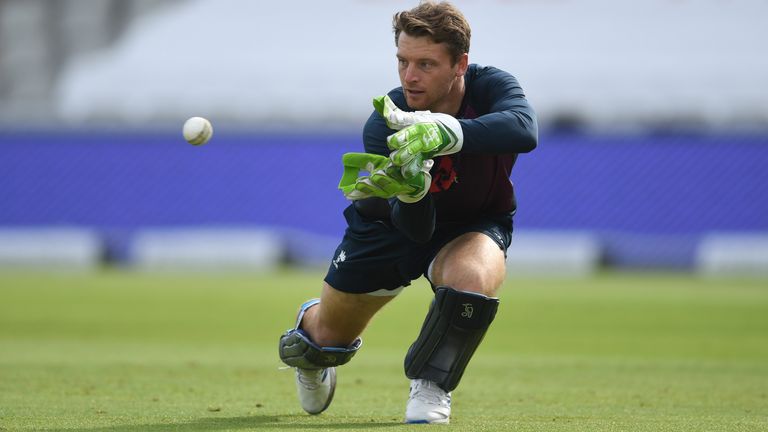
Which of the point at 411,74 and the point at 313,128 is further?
the point at 313,128

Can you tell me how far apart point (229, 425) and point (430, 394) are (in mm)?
971

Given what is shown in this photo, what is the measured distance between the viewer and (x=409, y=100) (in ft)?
18.1

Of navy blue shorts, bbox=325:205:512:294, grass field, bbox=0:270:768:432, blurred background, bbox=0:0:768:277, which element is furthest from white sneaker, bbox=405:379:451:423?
blurred background, bbox=0:0:768:277

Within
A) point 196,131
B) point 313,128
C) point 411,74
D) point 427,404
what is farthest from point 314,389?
point 313,128

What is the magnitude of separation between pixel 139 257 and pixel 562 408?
863 inches

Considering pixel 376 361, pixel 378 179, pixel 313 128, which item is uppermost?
pixel 378 179

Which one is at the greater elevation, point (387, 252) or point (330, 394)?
point (387, 252)

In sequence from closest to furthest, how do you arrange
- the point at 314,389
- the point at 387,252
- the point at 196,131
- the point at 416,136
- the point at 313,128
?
1. the point at 416,136
2. the point at 387,252
3. the point at 196,131
4. the point at 314,389
5. the point at 313,128

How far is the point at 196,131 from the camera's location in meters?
6.12

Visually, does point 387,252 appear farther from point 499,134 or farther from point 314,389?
point 499,134

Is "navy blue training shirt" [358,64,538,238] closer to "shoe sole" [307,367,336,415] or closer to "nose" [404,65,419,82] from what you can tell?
"nose" [404,65,419,82]

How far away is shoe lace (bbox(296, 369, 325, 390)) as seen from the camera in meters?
6.30

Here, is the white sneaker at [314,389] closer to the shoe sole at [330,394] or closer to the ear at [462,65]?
the shoe sole at [330,394]

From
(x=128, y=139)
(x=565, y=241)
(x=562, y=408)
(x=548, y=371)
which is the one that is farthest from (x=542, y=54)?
(x=562, y=408)
